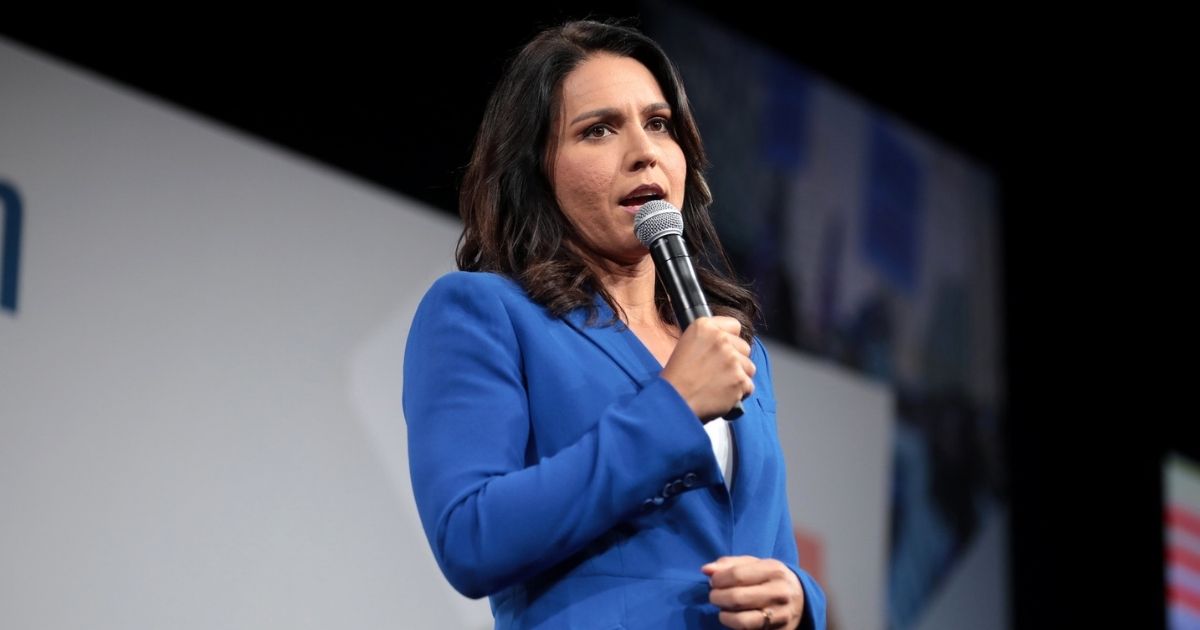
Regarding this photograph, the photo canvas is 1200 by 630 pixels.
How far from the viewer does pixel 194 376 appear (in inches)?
95.0

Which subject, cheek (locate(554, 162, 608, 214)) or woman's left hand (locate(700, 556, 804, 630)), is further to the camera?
cheek (locate(554, 162, 608, 214))

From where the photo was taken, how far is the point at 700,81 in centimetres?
395

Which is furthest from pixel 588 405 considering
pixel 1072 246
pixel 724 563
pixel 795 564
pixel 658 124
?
pixel 1072 246

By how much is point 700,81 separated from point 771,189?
0.46 meters

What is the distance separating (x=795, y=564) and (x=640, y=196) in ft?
1.47

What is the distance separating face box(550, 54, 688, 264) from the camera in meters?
1.51

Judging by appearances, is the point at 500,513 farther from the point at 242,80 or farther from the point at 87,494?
the point at 242,80

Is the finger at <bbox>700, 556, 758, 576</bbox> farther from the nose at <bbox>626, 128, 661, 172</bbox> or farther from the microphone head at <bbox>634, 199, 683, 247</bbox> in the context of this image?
the nose at <bbox>626, 128, 661, 172</bbox>

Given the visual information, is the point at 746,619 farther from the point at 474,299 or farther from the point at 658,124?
the point at 658,124

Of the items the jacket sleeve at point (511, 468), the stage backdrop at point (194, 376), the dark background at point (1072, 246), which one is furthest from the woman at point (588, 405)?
the dark background at point (1072, 246)

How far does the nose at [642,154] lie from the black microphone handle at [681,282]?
0.17 m

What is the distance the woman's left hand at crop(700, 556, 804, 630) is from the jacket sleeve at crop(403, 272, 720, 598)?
0.09m

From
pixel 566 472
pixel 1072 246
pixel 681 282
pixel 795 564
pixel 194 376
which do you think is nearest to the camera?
pixel 566 472

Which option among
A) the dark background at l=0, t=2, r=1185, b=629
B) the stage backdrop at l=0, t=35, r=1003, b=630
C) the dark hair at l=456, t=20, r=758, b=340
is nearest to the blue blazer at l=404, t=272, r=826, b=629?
the dark hair at l=456, t=20, r=758, b=340
